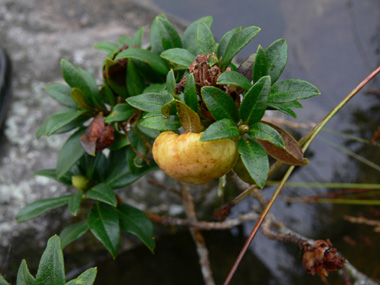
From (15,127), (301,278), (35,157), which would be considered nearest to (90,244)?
(35,157)

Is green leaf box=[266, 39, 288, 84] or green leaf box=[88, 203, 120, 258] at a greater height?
green leaf box=[266, 39, 288, 84]

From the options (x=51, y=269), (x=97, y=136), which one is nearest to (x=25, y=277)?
(x=51, y=269)

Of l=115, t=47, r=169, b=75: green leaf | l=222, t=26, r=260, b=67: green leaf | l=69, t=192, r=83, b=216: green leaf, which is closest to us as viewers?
l=222, t=26, r=260, b=67: green leaf

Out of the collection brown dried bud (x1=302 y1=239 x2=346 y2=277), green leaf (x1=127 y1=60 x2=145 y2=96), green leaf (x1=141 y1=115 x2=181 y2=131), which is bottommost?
brown dried bud (x1=302 y1=239 x2=346 y2=277)

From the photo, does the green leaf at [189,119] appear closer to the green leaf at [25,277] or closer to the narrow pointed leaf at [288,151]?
the narrow pointed leaf at [288,151]

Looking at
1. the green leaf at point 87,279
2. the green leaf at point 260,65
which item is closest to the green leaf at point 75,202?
the green leaf at point 87,279

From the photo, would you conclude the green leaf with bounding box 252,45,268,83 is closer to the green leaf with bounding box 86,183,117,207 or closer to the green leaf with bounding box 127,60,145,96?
the green leaf with bounding box 127,60,145,96

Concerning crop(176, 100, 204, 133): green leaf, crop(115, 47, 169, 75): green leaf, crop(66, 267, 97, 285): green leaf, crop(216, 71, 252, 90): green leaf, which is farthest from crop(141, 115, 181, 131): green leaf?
crop(66, 267, 97, 285): green leaf

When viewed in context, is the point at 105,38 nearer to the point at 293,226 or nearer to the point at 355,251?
the point at 293,226
